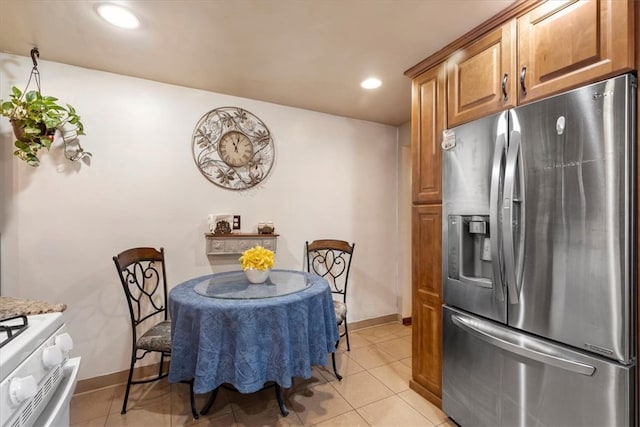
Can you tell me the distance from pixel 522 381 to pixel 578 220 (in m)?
0.81

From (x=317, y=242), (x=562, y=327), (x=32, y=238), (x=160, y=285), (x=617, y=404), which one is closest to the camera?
(x=617, y=404)

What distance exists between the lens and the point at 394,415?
1967mm

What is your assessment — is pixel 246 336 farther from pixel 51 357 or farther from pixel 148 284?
pixel 148 284

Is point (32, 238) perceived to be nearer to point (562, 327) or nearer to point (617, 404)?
point (562, 327)

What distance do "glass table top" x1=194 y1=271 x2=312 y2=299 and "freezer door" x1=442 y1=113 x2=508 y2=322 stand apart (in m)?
0.97

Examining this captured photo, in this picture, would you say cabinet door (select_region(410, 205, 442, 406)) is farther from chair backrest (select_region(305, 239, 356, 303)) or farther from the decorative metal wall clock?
the decorative metal wall clock

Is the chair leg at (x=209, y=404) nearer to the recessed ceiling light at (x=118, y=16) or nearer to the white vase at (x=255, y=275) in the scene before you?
the white vase at (x=255, y=275)

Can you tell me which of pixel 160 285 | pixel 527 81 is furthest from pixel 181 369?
pixel 527 81

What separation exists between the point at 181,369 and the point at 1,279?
1436mm

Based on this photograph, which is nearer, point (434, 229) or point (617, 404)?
point (617, 404)

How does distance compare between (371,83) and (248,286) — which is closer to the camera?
(248,286)

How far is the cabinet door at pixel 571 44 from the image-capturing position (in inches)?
46.1

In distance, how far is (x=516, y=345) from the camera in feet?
4.80

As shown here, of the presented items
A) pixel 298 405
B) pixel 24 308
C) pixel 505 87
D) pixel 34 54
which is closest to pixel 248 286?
pixel 298 405
